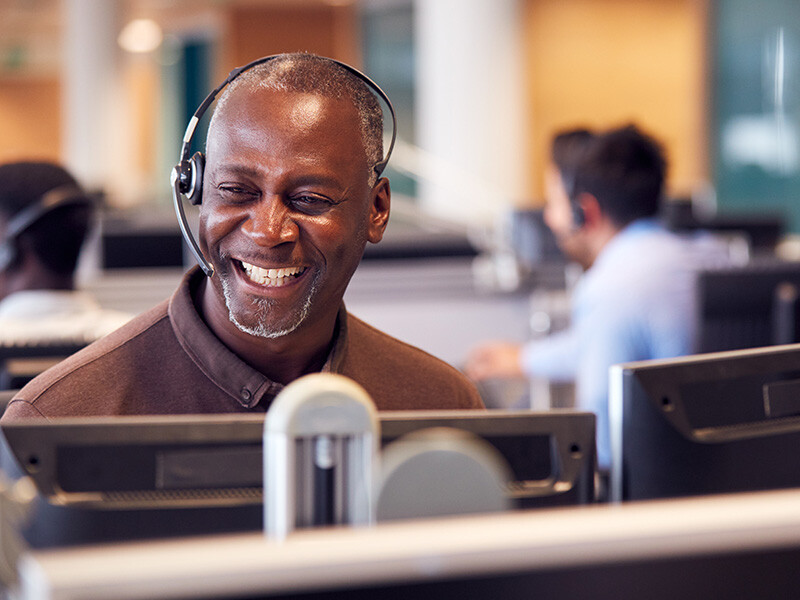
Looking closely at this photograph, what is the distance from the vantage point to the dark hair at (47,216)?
205 centimetres

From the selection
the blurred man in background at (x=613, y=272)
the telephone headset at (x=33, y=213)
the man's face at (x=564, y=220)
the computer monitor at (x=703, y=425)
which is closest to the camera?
the computer monitor at (x=703, y=425)

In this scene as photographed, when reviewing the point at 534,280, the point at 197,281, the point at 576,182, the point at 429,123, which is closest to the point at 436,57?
the point at 429,123

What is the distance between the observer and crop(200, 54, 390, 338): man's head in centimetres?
100

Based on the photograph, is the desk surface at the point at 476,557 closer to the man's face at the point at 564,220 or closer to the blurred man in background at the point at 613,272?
the blurred man in background at the point at 613,272

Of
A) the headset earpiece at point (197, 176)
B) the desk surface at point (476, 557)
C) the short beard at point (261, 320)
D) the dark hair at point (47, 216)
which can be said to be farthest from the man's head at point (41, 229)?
the desk surface at point (476, 557)

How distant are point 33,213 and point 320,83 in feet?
3.90

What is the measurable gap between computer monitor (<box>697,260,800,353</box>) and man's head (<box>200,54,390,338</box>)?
1331mm

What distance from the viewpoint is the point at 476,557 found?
43cm

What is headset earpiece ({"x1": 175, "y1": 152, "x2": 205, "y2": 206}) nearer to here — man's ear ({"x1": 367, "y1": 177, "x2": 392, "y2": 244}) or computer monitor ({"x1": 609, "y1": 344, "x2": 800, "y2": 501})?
man's ear ({"x1": 367, "y1": 177, "x2": 392, "y2": 244})

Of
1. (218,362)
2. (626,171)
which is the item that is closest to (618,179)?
(626,171)

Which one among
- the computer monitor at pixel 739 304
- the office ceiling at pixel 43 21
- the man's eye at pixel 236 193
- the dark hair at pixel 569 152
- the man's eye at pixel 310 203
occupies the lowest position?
the computer monitor at pixel 739 304

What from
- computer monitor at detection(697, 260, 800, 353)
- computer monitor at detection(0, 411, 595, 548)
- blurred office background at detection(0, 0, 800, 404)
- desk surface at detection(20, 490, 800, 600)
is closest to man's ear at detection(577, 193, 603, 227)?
blurred office background at detection(0, 0, 800, 404)

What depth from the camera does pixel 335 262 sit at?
41.5 inches

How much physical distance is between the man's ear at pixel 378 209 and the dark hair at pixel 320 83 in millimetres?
29
